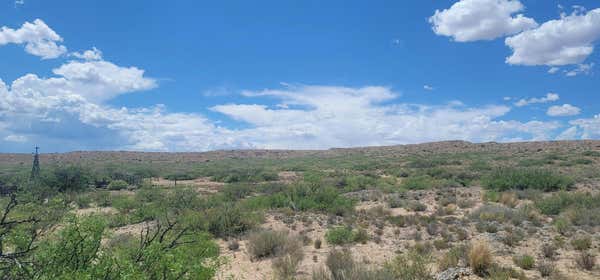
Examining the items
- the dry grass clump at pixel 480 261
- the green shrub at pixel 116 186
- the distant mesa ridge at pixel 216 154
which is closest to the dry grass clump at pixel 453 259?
the dry grass clump at pixel 480 261

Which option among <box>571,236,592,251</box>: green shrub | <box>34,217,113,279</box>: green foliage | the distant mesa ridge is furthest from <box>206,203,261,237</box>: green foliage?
the distant mesa ridge

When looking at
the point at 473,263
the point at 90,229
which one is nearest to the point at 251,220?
the point at 473,263

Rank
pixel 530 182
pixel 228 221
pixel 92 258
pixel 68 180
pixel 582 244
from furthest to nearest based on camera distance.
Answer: pixel 68 180
pixel 530 182
pixel 228 221
pixel 582 244
pixel 92 258

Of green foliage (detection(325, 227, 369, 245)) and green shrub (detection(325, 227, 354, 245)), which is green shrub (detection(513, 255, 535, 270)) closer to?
green foliage (detection(325, 227, 369, 245))

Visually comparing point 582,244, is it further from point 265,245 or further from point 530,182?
point 530,182

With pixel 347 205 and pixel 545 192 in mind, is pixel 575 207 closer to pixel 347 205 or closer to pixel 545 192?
pixel 545 192

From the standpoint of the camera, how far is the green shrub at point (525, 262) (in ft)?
30.1

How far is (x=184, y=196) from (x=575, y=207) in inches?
667

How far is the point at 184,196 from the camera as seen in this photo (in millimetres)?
17719

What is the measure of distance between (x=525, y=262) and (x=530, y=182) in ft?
47.1

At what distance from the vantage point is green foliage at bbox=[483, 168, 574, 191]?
68.2 ft

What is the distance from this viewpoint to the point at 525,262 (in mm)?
9203

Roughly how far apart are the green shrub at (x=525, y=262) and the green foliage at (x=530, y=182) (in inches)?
520

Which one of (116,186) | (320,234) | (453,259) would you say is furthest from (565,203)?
(116,186)
